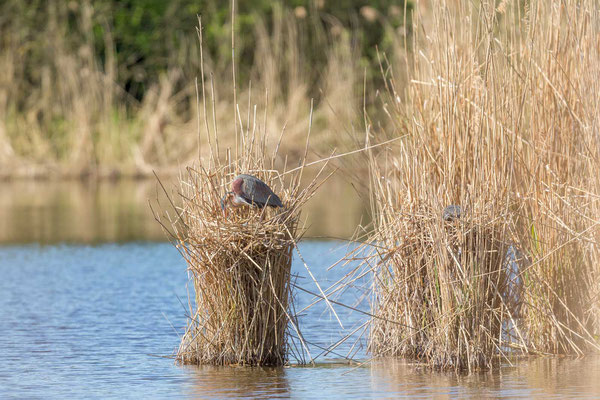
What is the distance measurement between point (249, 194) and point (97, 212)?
8.13m

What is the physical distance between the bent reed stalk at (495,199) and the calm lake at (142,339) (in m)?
0.18

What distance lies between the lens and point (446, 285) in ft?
15.8

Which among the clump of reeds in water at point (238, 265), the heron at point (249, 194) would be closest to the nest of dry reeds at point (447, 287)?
the clump of reeds in water at point (238, 265)

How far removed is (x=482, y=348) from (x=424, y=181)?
80cm

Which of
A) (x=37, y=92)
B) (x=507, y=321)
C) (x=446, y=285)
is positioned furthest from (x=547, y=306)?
(x=37, y=92)

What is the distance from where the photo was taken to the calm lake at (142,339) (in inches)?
180

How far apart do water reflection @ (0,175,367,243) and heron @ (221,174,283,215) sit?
359 centimetres

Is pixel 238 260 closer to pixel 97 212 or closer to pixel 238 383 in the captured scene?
pixel 238 383

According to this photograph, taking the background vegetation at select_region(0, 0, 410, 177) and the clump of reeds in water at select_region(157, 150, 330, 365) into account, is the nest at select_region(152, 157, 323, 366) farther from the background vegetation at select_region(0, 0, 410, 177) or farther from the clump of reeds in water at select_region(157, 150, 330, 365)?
the background vegetation at select_region(0, 0, 410, 177)

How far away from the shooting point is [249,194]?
15.5 feet

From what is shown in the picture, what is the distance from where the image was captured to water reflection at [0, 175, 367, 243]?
34.7ft

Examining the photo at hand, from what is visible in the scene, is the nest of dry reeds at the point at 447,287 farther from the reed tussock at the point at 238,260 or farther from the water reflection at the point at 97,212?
the water reflection at the point at 97,212

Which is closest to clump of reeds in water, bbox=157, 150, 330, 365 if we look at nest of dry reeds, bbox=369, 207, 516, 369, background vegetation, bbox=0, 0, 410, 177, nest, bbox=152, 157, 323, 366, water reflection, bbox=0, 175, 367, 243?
nest, bbox=152, 157, 323, 366

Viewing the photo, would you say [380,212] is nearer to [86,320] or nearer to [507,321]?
[507,321]
